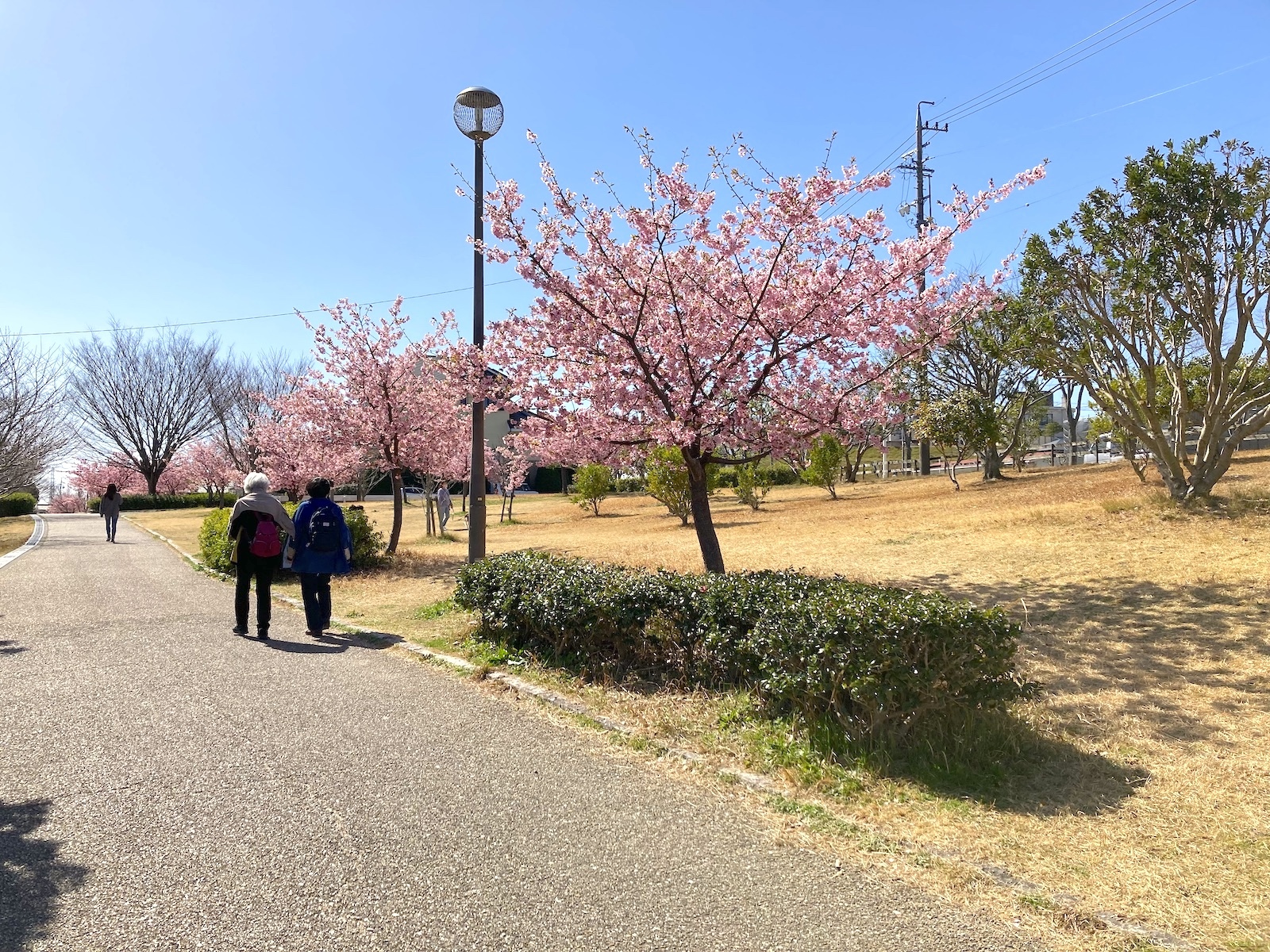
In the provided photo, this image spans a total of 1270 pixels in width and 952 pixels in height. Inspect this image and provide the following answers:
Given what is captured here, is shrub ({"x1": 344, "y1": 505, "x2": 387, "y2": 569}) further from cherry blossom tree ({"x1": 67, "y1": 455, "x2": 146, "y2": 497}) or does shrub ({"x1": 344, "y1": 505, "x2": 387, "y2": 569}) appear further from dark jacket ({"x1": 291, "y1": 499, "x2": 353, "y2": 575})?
cherry blossom tree ({"x1": 67, "y1": 455, "x2": 146, "y2": 497})

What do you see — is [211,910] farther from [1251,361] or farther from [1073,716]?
[1251,361]

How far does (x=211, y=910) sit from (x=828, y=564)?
9131 mm

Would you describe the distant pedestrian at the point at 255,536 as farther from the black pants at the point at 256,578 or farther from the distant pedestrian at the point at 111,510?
the distant pedestrian at the point at 111,510

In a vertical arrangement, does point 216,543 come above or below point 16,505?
above

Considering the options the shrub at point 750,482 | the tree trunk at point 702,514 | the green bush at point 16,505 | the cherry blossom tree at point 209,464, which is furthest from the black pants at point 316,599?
the green bush at point 16,505

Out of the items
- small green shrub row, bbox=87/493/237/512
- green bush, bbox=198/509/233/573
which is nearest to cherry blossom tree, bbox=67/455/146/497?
small green shrub row, bbox=87/493/237/512

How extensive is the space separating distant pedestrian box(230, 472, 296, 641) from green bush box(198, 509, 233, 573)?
338 cm

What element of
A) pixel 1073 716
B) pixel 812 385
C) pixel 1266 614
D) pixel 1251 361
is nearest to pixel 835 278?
pixel 812 385

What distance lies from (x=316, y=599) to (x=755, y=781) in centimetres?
522

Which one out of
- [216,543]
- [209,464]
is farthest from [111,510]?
[209,464]

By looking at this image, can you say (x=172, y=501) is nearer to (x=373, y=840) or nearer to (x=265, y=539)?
(x=265, y=539)

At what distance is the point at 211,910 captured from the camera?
2.56 metres

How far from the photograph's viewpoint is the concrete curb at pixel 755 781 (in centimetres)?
244

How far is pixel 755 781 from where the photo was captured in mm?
3650
